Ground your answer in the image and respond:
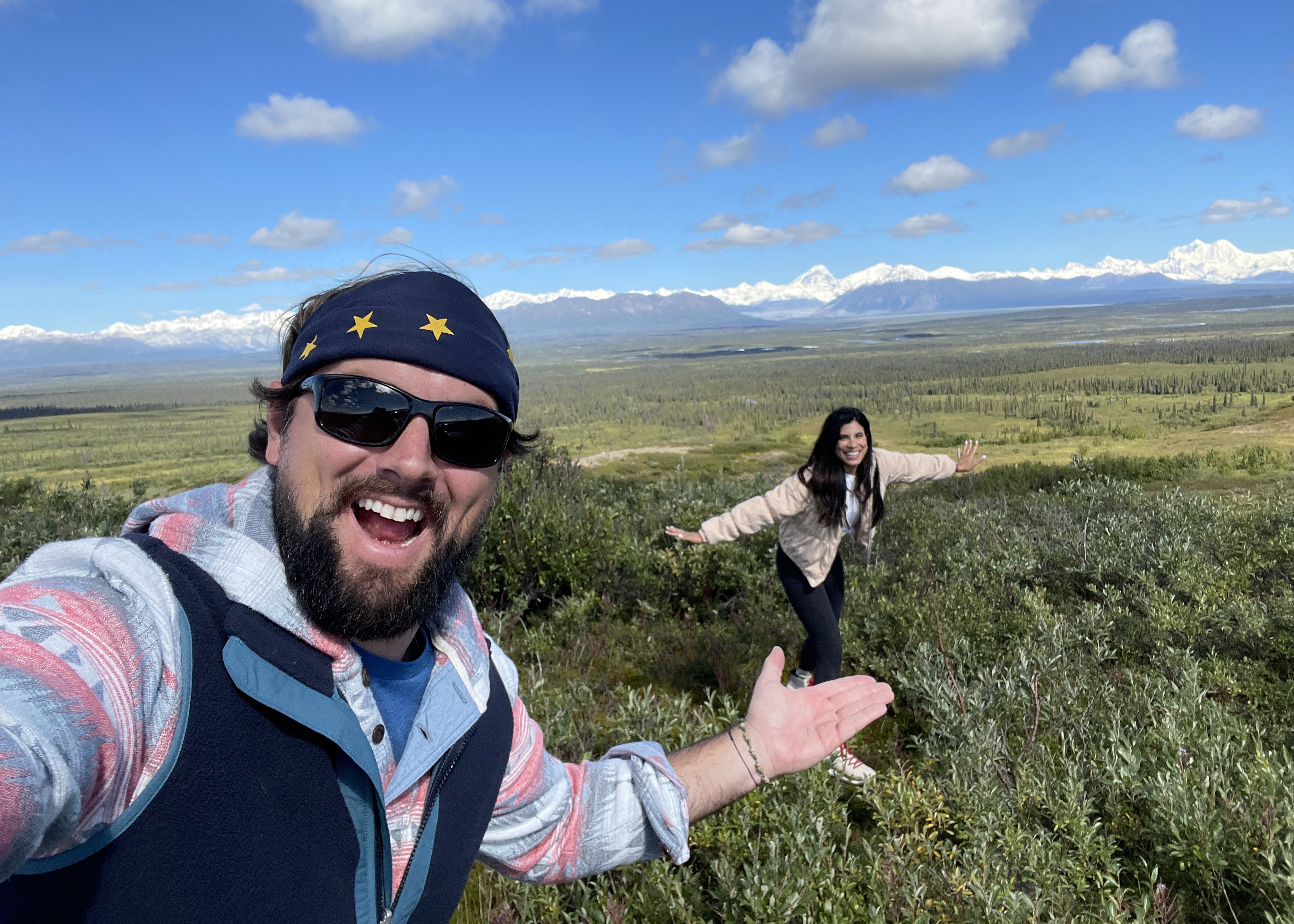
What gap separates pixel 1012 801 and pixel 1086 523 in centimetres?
417

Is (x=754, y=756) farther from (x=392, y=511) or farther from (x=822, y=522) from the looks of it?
(x=822, y=522)

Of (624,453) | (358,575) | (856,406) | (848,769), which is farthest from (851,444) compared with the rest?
(856,406)

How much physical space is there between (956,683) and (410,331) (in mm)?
3089

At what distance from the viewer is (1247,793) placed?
7.88 feet

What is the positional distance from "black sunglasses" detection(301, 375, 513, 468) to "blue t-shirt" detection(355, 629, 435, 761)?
1.44 feet

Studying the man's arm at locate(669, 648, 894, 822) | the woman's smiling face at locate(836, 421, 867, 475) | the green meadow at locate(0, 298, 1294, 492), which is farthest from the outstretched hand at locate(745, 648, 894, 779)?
the green meadow at locate(0, 298, 1294, 492)

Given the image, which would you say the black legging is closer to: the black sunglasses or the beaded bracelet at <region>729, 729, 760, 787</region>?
the beaded bracelet at <region>729, 729, 760, 787</region>

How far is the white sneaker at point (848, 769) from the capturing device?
10.1 ft

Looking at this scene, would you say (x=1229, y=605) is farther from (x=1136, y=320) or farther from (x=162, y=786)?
(x=1136, y=320)

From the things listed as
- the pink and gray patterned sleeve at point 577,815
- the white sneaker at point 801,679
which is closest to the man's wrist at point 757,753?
the pink and gray patterned sleeve at point 577,815

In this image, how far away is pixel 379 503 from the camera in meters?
1.51

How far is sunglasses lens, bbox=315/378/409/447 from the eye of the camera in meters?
1.47

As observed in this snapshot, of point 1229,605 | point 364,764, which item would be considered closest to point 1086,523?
point 1229,605

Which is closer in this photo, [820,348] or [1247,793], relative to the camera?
[1247,793]
